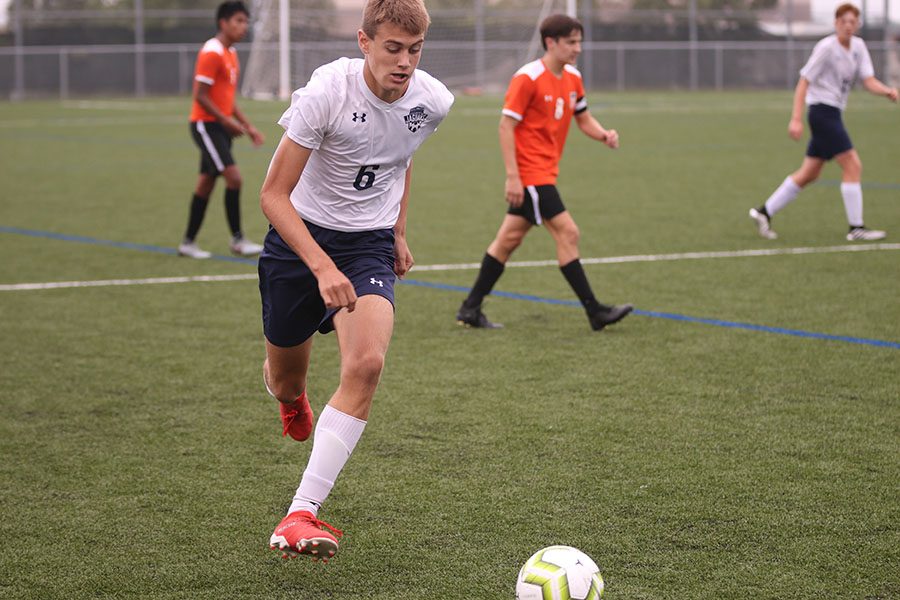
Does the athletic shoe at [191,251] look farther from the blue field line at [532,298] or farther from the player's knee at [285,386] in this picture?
the player's knee at [285,386]

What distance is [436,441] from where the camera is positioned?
5430 millimetres

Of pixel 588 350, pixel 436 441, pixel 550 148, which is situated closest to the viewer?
pixel 436 441

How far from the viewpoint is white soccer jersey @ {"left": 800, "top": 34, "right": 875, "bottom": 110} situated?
1147cm

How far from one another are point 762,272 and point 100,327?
200 inches

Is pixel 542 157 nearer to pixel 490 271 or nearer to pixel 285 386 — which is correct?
pixel 490 271

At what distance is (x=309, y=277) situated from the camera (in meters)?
4.41

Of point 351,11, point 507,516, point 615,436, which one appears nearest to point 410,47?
point 507,516

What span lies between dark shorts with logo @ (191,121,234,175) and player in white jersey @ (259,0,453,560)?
20.8ft

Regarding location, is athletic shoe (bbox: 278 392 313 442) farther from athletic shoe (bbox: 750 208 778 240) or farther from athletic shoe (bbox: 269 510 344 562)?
athletic shoe (bbox: 750 208 778 240)

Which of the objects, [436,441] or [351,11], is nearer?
[436,441]

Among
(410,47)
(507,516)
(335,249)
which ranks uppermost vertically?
(410,47)

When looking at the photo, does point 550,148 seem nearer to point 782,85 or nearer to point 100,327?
point 100,327

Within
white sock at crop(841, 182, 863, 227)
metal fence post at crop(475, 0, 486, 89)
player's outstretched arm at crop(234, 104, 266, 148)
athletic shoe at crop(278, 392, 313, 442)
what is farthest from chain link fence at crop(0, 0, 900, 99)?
athletic shoe at crop(278, 392, 313, 442)

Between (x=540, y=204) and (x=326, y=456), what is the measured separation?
404cm
